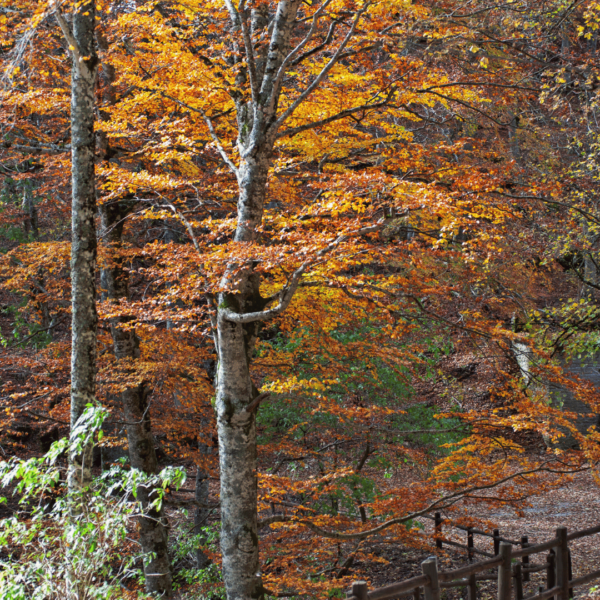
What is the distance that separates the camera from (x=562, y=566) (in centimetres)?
685

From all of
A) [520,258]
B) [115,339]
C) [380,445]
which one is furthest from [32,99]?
[520,258]

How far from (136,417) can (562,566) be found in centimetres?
711

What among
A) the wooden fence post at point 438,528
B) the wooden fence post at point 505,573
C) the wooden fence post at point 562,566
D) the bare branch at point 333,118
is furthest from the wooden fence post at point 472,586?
the bare branch at point 333,118

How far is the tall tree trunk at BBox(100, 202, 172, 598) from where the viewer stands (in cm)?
952

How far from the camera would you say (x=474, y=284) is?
533 inches

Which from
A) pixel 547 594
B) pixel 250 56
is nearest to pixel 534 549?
pixel 547 594

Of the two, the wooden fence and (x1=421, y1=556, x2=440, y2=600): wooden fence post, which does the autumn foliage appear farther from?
(x1=421, y1=556, x2=440, y2=600): wooden fence post

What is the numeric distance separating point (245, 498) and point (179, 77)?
5.88m

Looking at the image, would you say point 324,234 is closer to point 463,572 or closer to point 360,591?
point 360,591

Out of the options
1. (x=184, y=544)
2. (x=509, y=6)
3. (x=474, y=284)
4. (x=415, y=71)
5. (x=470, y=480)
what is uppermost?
(x=509, y=6)

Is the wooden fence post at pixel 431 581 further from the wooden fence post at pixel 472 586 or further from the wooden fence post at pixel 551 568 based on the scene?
the wooden fence post at pixel 551 568

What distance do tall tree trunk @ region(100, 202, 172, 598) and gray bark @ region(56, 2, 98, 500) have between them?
267 cm

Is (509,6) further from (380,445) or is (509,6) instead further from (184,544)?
(184,544)

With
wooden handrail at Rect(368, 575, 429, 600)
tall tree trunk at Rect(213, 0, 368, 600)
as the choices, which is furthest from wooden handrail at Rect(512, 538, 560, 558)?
tall tree trunk at Rect(213, 0, 368, 600)
